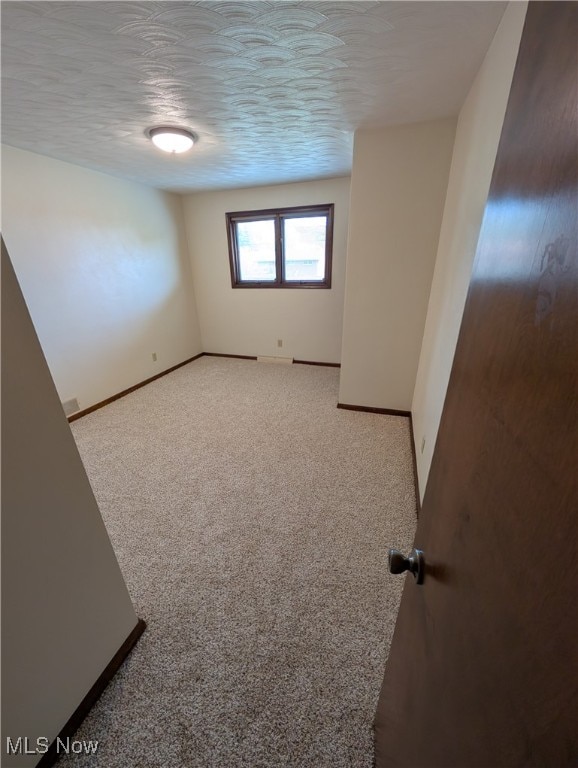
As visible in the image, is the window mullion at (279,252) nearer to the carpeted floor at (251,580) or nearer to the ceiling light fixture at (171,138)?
the ceiling light fixture at (171,138)

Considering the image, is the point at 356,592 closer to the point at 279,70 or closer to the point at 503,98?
the point at 503,98

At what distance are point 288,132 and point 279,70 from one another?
75 cm

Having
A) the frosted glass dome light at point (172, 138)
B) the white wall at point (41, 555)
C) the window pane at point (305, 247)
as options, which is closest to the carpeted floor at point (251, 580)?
the white wall at point (41, 555)

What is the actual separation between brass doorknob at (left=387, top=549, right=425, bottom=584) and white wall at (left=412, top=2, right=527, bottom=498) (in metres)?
1.03

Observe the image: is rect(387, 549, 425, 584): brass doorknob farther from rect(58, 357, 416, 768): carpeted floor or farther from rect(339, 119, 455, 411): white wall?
rect(339, 119, 455, 411): white wall

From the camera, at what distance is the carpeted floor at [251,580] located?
3.11 feet

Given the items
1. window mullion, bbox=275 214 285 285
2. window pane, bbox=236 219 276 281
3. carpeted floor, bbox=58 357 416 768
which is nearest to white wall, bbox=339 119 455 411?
carpeted floor, bbox=58 357 416 768

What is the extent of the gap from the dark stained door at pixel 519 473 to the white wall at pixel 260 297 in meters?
3.34

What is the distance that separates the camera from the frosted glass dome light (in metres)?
1.98

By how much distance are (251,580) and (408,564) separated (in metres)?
1.00

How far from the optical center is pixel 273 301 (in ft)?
13.1

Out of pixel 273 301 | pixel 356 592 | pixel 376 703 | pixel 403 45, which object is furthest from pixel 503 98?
pixel 273 301

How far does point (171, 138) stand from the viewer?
202 centimetres

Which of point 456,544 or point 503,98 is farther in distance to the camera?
point 503,98
